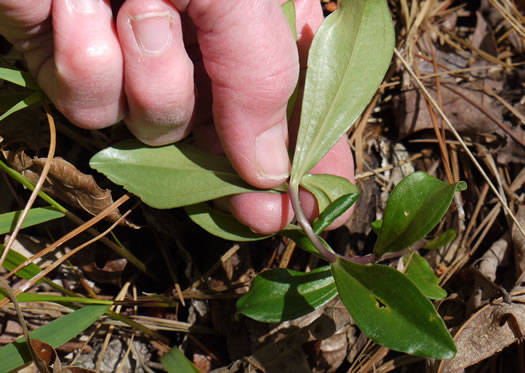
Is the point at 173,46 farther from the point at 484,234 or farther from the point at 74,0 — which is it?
the point at 484,234

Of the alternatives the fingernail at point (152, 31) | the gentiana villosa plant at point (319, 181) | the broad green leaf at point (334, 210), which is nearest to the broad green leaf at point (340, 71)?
the gentiana villosa plant at point (319, 181)

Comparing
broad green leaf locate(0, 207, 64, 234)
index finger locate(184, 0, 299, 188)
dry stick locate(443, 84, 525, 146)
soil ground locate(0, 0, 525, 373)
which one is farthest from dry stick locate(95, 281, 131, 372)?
→ dry stick locate(443, 84, 525, 146)

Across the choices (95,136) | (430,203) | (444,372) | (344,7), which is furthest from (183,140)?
(444,372)

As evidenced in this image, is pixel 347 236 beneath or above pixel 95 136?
beneath

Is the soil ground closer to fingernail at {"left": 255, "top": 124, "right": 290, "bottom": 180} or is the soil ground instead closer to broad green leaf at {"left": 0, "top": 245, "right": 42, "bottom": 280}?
broad green leaf at {"left": 0, "top": 245, "right": 42, "bottom": 280}

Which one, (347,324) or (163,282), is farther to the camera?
(163,282)

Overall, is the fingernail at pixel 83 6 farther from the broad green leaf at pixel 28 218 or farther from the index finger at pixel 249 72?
the broad green leaf at pixel 28 218

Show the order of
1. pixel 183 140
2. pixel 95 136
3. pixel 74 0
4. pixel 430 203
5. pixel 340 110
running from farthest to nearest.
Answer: pixel 95 136
pixel 183 140
pixel 340 110
pixel 430 203
pixel 74 0
